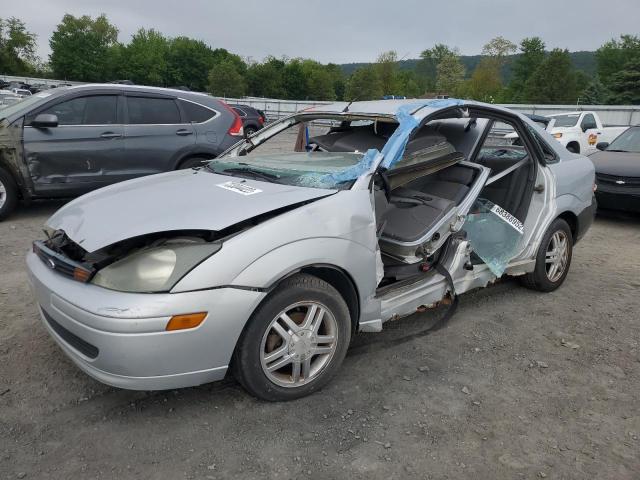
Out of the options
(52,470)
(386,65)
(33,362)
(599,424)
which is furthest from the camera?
(386,65)

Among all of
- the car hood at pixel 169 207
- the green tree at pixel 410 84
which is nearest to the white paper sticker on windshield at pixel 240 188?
the car hood at pixel 169 207

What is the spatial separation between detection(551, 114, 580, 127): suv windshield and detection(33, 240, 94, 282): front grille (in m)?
14.9

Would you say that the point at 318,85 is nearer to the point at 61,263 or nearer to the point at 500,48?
the point at 500,48

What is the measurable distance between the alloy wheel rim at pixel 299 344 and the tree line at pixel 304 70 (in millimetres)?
48189

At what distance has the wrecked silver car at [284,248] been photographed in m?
2.36

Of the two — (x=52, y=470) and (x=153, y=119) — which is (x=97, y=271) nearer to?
(x=52, y=470)

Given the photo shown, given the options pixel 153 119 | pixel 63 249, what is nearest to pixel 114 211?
pixel 63 249

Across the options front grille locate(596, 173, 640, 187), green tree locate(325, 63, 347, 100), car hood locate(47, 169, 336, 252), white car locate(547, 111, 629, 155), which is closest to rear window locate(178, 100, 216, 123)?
car hood locate(47, 169, 336, 252)

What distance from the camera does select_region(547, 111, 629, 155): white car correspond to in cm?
1433

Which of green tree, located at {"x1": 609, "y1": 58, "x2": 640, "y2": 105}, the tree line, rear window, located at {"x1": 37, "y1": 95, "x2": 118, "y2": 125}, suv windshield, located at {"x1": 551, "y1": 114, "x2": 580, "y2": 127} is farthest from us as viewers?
the tree line

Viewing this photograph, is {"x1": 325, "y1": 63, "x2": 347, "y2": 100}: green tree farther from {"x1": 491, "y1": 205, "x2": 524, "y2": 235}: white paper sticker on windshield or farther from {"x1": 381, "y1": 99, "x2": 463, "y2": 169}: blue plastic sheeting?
{"x1": 381, "y1": 99, "x2": 463, "y2": 169}: blue plastic sheeting

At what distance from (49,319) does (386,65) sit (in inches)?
2572

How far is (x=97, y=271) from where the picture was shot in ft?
8.20

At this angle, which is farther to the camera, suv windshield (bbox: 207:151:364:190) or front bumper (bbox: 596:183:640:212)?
front bumper (bbox: 596:183:640:212)
